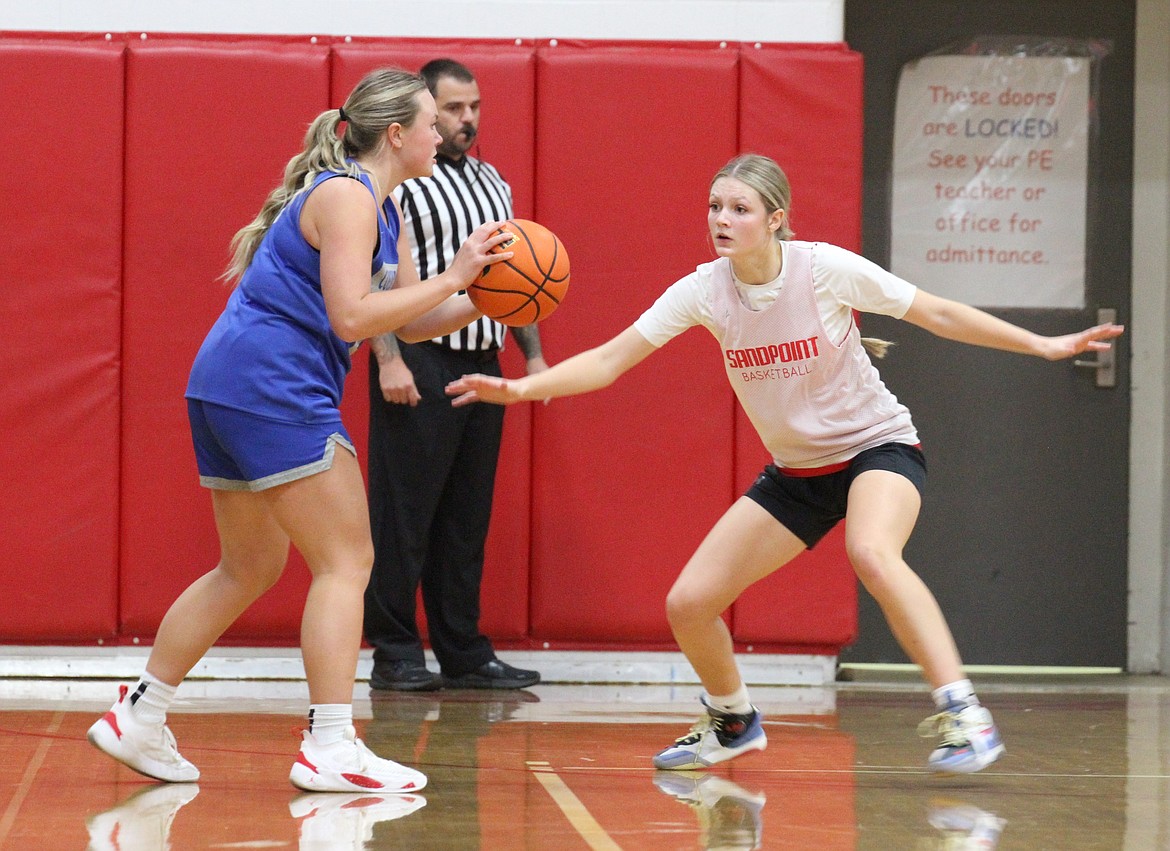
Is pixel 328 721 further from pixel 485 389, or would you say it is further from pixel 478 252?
pixel 478 252

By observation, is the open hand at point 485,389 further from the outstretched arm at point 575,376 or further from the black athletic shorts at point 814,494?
the black athletic shorts at point 814,494

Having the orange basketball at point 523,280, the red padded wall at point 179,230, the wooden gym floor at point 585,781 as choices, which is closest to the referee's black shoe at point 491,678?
the wooden gym floor at point 585,781

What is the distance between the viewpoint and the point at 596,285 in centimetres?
535

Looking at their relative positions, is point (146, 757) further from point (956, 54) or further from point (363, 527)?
point (956, 54)

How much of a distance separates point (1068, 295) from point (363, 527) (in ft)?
12.8

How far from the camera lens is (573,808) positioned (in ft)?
10.2

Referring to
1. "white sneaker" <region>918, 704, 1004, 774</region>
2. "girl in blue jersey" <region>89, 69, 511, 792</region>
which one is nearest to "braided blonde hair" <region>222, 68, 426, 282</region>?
"girl in blue jersey" <region>89, 69, 511, 792</region>

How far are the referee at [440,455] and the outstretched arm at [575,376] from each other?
1271 mm

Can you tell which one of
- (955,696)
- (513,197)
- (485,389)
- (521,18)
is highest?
(521,18)

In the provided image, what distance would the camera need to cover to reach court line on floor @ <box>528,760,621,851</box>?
276 centimetres

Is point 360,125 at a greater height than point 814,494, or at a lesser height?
greater

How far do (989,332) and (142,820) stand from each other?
2.26 meters

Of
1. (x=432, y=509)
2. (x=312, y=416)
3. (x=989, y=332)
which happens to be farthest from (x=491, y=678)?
(x=989, y=332)

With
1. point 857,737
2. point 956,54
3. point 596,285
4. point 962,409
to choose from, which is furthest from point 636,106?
point 857,737
